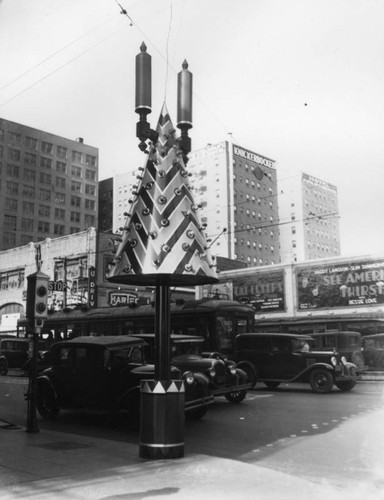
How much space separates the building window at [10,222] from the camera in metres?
50.3

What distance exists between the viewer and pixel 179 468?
20.3 feet

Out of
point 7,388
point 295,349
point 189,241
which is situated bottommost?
point 7,388

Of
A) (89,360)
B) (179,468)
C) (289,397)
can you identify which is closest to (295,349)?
(289,397)

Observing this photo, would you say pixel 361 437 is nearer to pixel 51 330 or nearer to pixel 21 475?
pixel 21 475

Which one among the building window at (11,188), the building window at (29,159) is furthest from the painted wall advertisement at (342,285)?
the building window at (11,188)

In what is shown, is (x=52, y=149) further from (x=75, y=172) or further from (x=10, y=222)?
(x=10, y=222)

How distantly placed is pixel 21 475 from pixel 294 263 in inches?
1402

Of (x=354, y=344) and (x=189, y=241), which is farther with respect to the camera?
(x=354, y=344)

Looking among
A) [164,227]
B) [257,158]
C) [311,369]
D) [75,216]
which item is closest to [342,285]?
[257,158]

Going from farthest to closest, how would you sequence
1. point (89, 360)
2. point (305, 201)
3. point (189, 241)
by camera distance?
point (305, 201), point (89, 360), point (189, 241)

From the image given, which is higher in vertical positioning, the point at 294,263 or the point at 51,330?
the point at 294,263

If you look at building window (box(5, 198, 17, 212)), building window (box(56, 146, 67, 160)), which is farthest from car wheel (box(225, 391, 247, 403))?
building window (box(5, 198, 17, 212))

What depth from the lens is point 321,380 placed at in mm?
16578

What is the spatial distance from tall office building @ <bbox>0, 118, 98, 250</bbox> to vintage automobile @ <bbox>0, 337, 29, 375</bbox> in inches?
388
